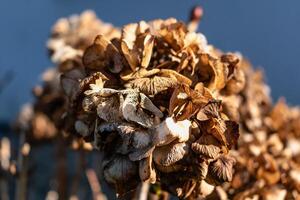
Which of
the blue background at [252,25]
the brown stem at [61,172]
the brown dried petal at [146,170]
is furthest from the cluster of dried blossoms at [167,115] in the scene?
the blue background at [252,25]

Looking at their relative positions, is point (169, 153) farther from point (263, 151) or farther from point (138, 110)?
point (263, 151)

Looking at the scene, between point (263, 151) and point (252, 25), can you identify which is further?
point (252, 25)

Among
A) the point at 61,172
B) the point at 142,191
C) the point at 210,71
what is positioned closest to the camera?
the point at 210,71

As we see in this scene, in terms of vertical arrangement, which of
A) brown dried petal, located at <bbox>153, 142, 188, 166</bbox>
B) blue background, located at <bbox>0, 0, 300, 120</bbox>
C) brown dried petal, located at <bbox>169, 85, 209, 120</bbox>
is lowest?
brown dried petal, located at <bbox>153, 142, 188, 166</bbox>

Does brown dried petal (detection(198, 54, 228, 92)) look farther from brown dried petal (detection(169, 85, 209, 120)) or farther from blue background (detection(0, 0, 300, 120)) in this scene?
blue background (detection(0, 0, 300, 120))

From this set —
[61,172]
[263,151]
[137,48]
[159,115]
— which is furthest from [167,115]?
[61,172]

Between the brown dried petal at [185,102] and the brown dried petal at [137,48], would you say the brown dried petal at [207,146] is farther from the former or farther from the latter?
the brown dried petal at [137,48]

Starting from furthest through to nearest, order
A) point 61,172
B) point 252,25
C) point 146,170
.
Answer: point 252,25 < point 61,172 < point 146,170

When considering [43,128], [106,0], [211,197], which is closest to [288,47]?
[106,0]

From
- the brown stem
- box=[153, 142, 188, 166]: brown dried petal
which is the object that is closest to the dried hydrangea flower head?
box=[153, 142, 188, 166]: brown dried petal
